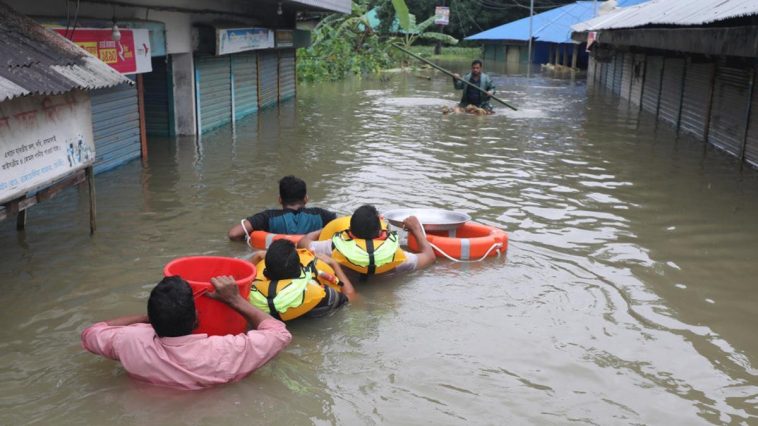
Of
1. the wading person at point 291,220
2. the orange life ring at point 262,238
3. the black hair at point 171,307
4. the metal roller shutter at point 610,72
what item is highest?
the metal roller shutter at point 610,72

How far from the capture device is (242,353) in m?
4.71

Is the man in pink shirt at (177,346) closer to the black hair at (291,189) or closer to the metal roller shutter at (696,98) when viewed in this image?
the black hair at (291,189)

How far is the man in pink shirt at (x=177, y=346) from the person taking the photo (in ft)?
14.5

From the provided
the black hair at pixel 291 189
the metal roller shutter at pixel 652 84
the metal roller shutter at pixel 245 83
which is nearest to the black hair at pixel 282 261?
the black hair at pixel 291 189

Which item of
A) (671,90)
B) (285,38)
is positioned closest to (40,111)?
(285,38)

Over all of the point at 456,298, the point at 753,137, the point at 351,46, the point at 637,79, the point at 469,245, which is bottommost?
the point at 456,298

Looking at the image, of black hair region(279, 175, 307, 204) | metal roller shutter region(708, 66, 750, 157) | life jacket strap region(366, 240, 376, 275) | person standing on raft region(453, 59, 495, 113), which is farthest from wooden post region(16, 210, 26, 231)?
person standing on raft region(453, 59, 495, 113)

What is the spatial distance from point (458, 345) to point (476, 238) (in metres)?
2.25

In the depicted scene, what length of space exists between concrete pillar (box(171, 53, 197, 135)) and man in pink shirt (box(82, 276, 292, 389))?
10707 millimetres

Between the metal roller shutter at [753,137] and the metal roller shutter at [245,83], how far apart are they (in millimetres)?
10979

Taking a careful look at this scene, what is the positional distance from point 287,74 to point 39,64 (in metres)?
17.4

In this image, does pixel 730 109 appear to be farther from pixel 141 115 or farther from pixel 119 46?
pixel 119 46

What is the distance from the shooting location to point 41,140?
21.4 feet

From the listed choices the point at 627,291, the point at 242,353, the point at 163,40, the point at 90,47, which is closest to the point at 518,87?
the point at 163,40
